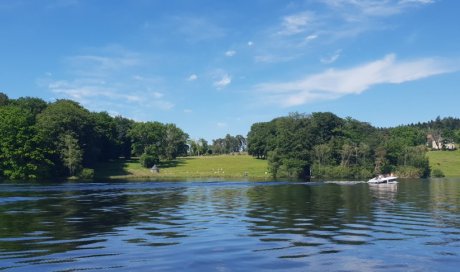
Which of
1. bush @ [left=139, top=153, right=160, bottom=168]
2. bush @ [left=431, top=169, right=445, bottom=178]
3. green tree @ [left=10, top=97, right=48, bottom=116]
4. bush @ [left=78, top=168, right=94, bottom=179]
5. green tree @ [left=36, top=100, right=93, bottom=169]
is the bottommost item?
bush @ [left=431, top=169, right=445, bottom=178]

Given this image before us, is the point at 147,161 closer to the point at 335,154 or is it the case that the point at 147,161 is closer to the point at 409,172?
the point at 335,154

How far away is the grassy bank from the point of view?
522ft

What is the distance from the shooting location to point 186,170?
174625 millimetres

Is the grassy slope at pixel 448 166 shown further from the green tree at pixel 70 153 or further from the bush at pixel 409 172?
the green tree at pixel 70 153

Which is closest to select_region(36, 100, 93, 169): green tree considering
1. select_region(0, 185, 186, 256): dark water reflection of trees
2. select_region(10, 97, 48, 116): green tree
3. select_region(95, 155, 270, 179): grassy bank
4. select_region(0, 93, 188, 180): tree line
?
select_region(0, 93, 188, 180): tree line

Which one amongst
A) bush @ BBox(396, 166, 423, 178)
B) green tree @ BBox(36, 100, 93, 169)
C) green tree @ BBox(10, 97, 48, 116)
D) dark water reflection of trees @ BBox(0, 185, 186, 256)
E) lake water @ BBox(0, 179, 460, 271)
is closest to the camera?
lake water @ BBox(0, 179, 460, 271)

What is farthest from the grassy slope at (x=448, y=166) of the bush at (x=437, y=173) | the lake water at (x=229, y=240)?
the lake water at (x=229, y=240)

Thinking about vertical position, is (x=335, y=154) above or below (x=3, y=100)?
below

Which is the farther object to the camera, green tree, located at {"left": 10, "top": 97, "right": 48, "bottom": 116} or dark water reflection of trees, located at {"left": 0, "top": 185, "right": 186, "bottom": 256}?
green tree, located at {"left": 10, "top": 97, "right": 48, "bottom": 116}

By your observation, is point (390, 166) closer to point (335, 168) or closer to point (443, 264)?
point (335, 168)

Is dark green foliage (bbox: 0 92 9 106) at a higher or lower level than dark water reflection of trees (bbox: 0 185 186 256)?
higher

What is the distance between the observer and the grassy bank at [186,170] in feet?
522

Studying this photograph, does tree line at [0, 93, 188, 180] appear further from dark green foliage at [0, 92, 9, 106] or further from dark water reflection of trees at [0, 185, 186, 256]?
dark water reflection of trees at [0, 185, 186, 256]

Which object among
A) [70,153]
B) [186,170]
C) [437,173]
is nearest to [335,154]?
[437,173]
